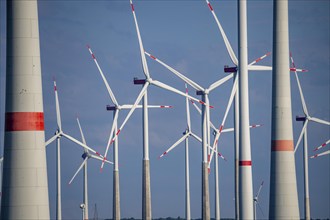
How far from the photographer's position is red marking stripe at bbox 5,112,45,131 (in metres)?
35.5

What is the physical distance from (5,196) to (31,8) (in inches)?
282

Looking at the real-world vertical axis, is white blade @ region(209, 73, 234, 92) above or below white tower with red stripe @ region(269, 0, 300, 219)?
above

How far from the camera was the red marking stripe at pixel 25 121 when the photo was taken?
3550cm

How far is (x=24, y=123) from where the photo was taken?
35.5 meters

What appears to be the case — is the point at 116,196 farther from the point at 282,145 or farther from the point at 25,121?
the point at 25,121

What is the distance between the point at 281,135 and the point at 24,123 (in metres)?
24.8

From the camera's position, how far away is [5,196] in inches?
1400

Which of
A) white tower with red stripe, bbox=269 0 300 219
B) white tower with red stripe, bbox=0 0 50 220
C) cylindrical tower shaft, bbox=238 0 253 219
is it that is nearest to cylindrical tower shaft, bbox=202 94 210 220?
cylindrical tower shaft, bbox=238 0 253 219

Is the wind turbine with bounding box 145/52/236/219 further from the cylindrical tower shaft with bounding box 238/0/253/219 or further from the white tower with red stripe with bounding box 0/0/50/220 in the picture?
the white tower with red stripe with bounding box 0/0/50/220

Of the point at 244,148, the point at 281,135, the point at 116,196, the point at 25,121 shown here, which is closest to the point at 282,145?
the point at 281,135

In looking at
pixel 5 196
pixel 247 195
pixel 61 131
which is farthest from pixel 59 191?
pixel 5 196

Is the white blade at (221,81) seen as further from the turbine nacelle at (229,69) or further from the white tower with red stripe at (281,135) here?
the white tower with red stripe at (281,135)

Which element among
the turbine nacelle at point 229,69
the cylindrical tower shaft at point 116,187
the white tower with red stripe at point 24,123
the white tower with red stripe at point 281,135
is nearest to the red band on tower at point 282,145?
the white tower with red stripe at point 281,135

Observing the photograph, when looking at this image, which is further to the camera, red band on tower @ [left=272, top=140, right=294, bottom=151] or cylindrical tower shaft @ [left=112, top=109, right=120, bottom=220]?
cylindrical tower shaft @ [left=112, top=109, right=120, bottom=220]
